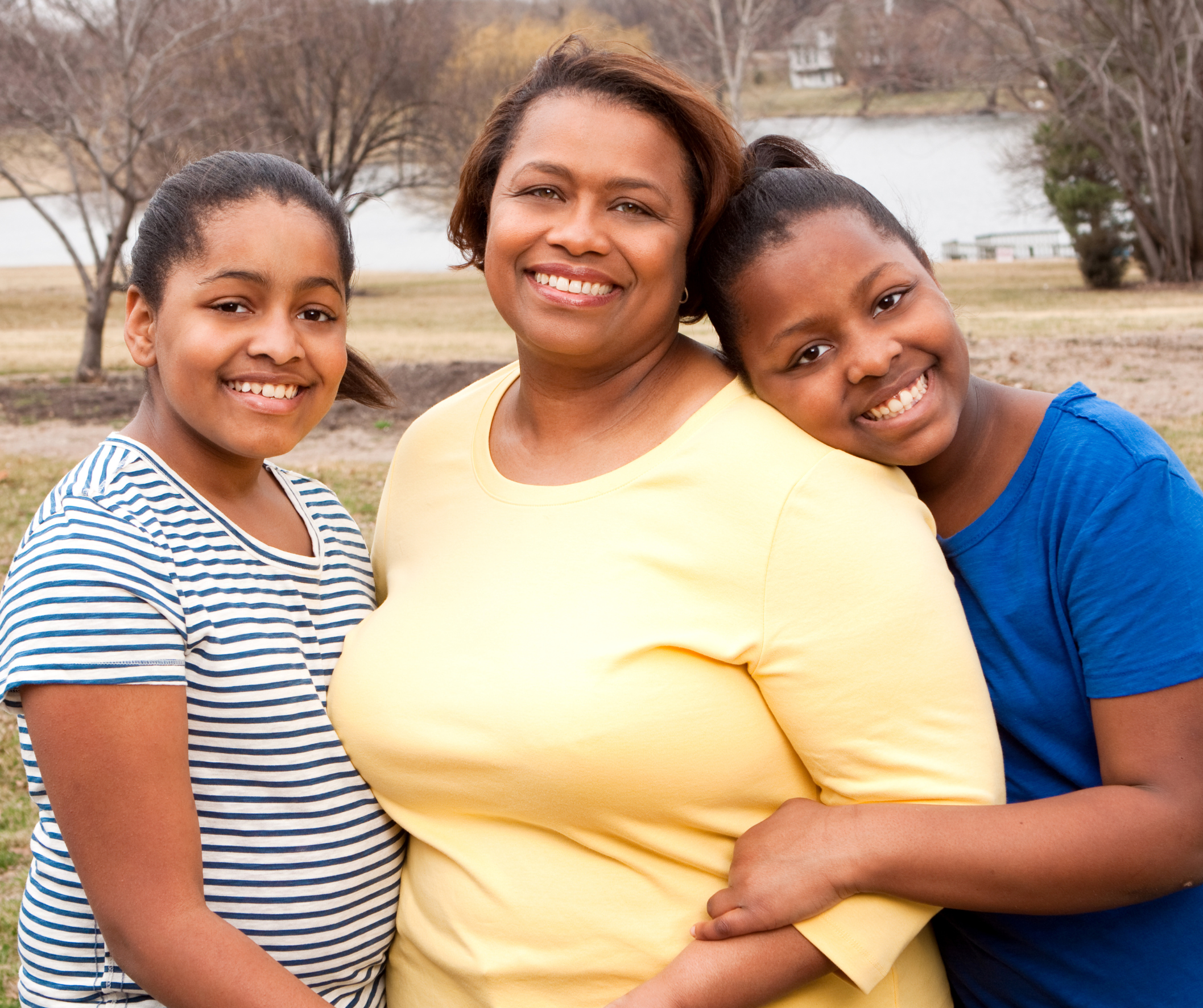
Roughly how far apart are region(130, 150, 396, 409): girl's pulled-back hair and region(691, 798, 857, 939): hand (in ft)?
4.11

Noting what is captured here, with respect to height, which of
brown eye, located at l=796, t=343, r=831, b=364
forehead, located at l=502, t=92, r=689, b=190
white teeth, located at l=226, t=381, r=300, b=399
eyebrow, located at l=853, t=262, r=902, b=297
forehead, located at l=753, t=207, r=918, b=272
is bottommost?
brown eye, located at l=796, t=343, r=831, b=364

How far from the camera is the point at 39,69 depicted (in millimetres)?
15086

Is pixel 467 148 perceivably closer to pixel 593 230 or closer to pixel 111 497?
pixel 593 230

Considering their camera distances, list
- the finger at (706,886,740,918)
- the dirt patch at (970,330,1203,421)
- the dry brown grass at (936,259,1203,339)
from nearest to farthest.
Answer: the finger at (706,886,740,918)
the dirt patch at (970,330,1203,421)
the dry brown grass at (936,259,1203,339)

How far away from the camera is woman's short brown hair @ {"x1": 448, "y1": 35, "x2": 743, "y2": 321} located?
214cm

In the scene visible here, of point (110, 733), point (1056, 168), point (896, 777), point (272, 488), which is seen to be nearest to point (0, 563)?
point (272, 488)

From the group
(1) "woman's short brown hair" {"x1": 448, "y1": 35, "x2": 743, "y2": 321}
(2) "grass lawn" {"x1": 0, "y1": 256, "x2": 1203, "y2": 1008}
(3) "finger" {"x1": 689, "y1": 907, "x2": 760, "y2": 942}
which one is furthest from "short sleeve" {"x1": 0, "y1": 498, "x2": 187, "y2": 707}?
(2) "grass lawn" {"x1": 0, "y1": 256, "x2": 1203, "y2": 1008}

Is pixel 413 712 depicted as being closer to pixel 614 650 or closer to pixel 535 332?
pixel 614 650

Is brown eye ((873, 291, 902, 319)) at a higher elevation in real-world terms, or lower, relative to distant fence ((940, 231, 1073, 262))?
higher

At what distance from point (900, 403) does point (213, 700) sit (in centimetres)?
120

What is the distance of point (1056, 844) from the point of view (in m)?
1.80

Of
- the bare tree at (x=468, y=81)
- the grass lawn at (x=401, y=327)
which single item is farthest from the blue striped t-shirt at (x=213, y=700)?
the bare tree at (x=468, y=81)

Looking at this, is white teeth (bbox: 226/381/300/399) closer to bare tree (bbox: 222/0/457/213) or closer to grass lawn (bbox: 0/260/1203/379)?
grass lawn (bbox: 0/260/1203/379)

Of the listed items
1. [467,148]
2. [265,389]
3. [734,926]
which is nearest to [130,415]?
[265,389]
